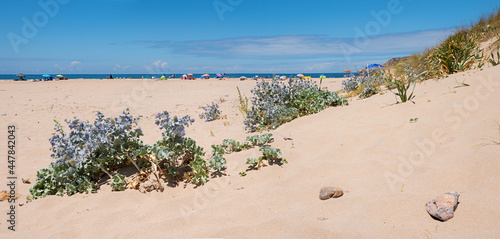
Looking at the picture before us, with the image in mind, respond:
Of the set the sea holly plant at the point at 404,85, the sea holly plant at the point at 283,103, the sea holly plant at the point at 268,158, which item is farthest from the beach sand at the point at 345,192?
the sea holly plant at the point at 283,103

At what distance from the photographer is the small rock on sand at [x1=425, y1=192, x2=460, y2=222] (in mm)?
2281

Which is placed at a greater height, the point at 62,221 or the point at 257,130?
the point at 257,130

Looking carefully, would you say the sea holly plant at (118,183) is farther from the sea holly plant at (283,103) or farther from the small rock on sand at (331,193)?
the sea holly plant at (283,103)

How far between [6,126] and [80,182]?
605cm

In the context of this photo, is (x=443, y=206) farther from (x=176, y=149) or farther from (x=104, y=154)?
(x=104, y=154)

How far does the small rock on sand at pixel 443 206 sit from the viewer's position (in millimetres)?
2281

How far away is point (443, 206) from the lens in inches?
91.9

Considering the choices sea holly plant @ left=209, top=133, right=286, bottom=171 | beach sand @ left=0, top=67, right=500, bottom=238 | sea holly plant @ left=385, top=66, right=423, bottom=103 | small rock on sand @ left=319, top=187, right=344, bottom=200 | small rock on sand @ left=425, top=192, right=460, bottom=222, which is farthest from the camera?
sea holly plant @ left=385, top=66, right=423, bottom=103

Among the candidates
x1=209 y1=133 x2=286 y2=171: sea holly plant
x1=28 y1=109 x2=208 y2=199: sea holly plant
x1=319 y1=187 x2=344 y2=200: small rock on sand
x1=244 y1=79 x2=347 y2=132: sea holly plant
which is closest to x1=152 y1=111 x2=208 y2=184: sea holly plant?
x1=28 y1=109 x2=208 y2=199: sea holly plant

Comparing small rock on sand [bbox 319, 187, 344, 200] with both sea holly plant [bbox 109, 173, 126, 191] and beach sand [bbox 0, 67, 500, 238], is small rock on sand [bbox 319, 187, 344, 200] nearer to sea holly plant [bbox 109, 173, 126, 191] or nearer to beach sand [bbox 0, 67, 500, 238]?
beach sand [bbox 0, 67, 500, 238]

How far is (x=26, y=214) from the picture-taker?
3.24 meters

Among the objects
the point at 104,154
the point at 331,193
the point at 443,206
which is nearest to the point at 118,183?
the point at 104,154

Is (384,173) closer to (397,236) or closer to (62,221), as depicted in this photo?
(397,236)

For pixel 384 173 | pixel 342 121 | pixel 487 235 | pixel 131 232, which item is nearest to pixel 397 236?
pixel 487 235
